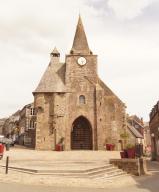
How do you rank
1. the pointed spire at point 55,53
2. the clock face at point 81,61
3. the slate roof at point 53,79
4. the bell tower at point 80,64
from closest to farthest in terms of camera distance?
the slate roof at point 53,79
the bell tower at point 80,64
the clock face at point 81,61
the pointed spire at point 55,53

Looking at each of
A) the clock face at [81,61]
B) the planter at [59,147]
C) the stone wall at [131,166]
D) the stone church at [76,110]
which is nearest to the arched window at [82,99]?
the stone church at [76,110]

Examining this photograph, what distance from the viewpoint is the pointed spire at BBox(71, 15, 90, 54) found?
39.4 meters

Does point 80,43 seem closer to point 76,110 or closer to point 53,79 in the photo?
point 53,79

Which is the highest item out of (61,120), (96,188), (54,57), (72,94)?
(54,57)

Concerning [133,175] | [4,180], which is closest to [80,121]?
[133,175]

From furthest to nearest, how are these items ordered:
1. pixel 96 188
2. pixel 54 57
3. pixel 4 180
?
1. pixel 54 57
2. pixel 4 180
3. pixel 96 188

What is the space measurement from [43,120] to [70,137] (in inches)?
153

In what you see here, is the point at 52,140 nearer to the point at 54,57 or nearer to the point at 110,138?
the point at 110,138

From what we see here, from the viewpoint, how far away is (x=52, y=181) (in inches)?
488

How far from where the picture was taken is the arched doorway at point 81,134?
36.1 metres

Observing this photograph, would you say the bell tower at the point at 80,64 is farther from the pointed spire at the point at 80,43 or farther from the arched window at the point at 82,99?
the arched window at the point at 82,99

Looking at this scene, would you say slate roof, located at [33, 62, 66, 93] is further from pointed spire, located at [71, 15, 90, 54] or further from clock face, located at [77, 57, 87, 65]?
pointed spire, located at [71, 15, 90, 54]

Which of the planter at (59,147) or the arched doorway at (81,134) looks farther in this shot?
the arched doorway at (81,134)

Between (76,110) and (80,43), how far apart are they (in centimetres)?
1003
